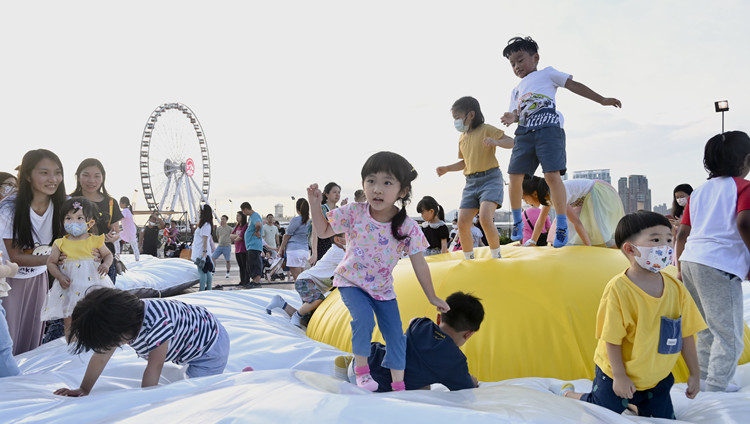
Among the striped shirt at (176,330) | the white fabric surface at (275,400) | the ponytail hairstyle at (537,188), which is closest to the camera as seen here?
the white fabric surface at (275,400)

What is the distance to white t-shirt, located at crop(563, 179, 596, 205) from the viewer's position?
4.10 metres

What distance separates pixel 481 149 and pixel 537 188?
0.71 metres

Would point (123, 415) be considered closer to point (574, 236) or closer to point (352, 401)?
point (352, 401)

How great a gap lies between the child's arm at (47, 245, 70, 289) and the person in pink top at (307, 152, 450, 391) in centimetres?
180

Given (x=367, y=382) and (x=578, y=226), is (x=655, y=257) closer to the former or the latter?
(x=367, y=382)

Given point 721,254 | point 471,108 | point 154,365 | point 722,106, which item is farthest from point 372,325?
point 722,106

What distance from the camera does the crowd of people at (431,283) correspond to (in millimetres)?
1985

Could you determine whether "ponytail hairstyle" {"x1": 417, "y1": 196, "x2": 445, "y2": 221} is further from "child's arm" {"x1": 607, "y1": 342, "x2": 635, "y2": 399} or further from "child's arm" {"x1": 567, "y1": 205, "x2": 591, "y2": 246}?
"child's arm" {"x1": 607, "y1": 342, "x2": 635, "y2": 399}

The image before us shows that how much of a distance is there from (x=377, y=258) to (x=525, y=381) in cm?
95

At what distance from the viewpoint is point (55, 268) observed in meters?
3.00

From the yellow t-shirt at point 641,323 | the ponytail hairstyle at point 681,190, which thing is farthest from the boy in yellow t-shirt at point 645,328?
the ponytail hairstyle at point 681,190

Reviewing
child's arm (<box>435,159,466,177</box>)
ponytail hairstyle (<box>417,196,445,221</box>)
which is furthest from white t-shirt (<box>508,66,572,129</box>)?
ponytail hairstyle (<box>417,196,445,221</box>)

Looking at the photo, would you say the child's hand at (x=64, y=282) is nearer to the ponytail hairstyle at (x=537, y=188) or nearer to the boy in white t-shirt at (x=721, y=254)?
the ponytail hairstyle at (x=537, y=188)

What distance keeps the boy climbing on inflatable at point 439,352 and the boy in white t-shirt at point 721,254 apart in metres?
1.14
